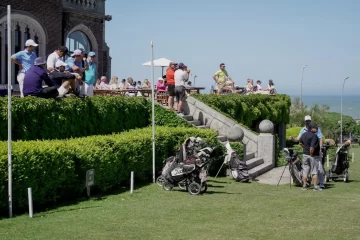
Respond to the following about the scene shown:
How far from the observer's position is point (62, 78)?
1739 centimetres

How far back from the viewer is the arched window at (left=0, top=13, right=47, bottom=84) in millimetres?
27891

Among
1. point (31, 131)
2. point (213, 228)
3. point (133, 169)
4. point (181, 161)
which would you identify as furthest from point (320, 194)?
point (31, 131)

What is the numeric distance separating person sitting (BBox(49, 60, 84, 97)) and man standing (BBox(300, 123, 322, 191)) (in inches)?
254

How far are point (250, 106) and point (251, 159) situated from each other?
717 cm

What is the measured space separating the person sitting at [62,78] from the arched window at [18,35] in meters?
10.7

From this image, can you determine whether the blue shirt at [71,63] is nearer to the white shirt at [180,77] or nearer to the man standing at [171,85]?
the white shirt at [180,77]

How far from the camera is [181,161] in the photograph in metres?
16.7

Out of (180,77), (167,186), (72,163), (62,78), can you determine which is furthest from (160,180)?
(180,77)

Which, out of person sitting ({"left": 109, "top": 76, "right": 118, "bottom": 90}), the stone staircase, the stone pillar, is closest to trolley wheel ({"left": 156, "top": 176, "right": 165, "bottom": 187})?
the stone staircase

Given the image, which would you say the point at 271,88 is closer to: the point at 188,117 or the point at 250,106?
the point at 250,106

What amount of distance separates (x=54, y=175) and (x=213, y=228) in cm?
375

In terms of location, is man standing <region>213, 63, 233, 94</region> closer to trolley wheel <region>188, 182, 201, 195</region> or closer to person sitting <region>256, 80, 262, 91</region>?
person sitting <region>256, 80, 262, 91</region>

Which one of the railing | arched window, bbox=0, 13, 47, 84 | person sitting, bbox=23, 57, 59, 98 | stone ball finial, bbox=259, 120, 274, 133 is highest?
the railing

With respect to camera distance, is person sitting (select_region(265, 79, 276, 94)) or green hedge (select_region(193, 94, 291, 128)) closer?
green hedge (select_region(193, 94, 291, 128))
